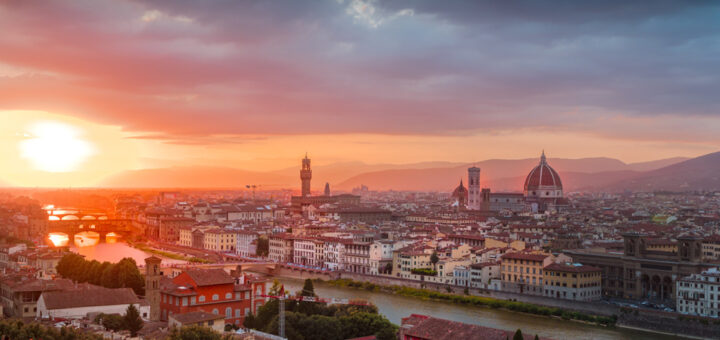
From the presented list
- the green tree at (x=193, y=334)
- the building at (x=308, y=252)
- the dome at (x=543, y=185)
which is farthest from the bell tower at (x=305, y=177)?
the green tree at (x=193, y=334)

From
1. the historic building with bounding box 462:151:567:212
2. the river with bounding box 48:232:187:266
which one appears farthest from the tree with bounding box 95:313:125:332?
the historic building with bounding box 462:151:567:212

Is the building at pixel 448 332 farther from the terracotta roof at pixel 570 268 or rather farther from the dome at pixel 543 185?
the dome at pixel 543 185

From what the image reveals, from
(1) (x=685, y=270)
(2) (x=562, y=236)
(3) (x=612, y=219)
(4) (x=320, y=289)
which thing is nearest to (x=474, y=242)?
(2) (x=562, y=236)

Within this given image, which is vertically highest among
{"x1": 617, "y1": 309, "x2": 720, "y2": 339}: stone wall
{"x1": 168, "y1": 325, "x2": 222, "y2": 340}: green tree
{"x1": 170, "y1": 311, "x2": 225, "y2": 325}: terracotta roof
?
{"x1": 168, "y1": 325, "x2": 222, "y2": 340}: green tree

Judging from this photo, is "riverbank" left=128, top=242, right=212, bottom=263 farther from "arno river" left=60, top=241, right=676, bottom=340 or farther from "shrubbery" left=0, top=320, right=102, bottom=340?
"shrubbery" left=0, top=320, right=102, bottom=340

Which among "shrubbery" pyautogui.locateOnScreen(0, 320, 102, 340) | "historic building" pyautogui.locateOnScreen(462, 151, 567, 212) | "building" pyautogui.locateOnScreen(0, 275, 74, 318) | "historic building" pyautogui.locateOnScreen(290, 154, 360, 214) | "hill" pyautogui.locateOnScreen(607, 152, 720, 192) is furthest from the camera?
"hill" pyautogui.locateOnScreen(607, 152, 720, 192)

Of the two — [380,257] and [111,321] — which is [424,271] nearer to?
[380,257]
